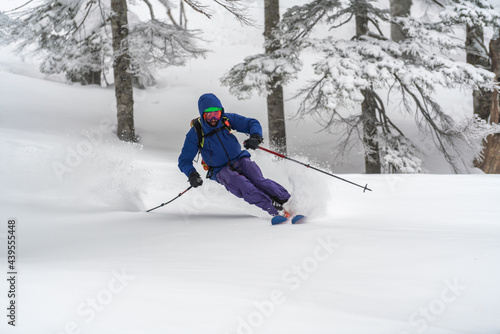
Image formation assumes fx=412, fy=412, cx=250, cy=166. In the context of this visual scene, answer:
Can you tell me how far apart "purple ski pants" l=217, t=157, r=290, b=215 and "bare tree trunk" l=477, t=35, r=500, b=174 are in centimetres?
813

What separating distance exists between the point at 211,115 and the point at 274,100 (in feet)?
19.0

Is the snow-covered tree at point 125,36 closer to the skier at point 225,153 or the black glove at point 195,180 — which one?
the skier at point 225,153

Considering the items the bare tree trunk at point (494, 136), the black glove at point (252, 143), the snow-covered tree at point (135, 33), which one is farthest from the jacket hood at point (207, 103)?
the bare tree trunk at point (494, 136)

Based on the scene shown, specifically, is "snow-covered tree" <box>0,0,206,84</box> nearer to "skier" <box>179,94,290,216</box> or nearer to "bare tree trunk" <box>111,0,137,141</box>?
"bare tree trunk" <box>111,0,137,141</box>

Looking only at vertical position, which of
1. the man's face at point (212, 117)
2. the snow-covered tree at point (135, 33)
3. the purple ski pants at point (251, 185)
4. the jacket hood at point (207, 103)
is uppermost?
the snow-covered tree at point (135, 33)

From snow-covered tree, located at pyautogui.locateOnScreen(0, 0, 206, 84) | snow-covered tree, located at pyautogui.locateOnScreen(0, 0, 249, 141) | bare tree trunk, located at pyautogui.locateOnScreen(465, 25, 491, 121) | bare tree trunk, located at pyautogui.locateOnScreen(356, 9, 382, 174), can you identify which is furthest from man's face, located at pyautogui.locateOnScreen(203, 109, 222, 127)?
bare tree trunk, located at pyautogui.locateOnScreen(465, 25, 491, 121)

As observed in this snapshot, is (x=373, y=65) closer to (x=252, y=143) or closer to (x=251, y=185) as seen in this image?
(x=252, y=143)

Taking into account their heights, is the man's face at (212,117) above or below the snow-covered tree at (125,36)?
below

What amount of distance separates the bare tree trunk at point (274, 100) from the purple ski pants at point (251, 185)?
5.19 m

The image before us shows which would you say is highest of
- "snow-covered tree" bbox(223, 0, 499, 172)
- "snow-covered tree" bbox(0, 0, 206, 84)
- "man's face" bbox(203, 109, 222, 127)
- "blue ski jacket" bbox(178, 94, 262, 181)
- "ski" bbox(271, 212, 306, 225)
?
"snow-covered tree" bbox(0, 0, 206, 84)

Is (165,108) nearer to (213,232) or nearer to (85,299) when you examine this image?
(213,232)

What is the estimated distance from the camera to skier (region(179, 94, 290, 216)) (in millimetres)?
4703

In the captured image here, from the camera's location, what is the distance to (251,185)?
4.62 metres

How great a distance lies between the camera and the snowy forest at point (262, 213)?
5.92ft
